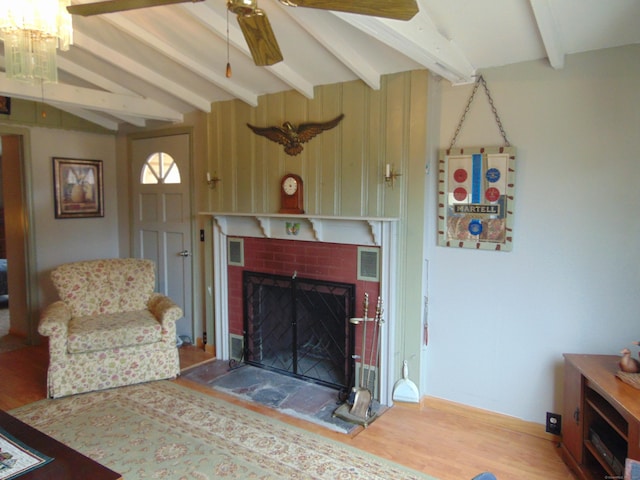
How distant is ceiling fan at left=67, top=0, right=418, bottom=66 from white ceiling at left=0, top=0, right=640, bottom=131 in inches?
20.1

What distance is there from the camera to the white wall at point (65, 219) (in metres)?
4.42

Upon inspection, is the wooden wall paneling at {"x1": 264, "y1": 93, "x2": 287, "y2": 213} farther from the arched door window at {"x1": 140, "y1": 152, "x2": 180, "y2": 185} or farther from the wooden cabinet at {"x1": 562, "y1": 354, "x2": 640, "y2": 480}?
the wooden cabinet at {"x1": 562, "y1": 354, "x2": 640, "y2": 480}

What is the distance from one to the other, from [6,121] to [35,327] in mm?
1917

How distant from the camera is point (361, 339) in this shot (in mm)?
3291

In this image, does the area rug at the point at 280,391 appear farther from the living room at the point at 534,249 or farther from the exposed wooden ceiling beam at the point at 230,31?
the exposed wooden ceiling beam at the point at 230,31

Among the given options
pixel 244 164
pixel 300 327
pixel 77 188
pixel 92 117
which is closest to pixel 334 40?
pixel 244 164

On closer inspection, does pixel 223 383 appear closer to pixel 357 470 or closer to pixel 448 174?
pixel 357 470

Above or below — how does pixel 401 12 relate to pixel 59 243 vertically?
above

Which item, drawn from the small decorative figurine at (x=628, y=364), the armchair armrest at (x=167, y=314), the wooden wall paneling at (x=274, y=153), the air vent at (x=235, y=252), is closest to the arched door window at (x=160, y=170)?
the air vent at (x=235, y=252)

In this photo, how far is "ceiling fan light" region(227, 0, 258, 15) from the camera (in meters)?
1.53

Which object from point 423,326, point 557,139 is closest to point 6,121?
point 423,326

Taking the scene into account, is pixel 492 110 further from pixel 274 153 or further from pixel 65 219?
pixel 65 219

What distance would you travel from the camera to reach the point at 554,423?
272 cm

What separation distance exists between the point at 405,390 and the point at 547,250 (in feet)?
4.20
